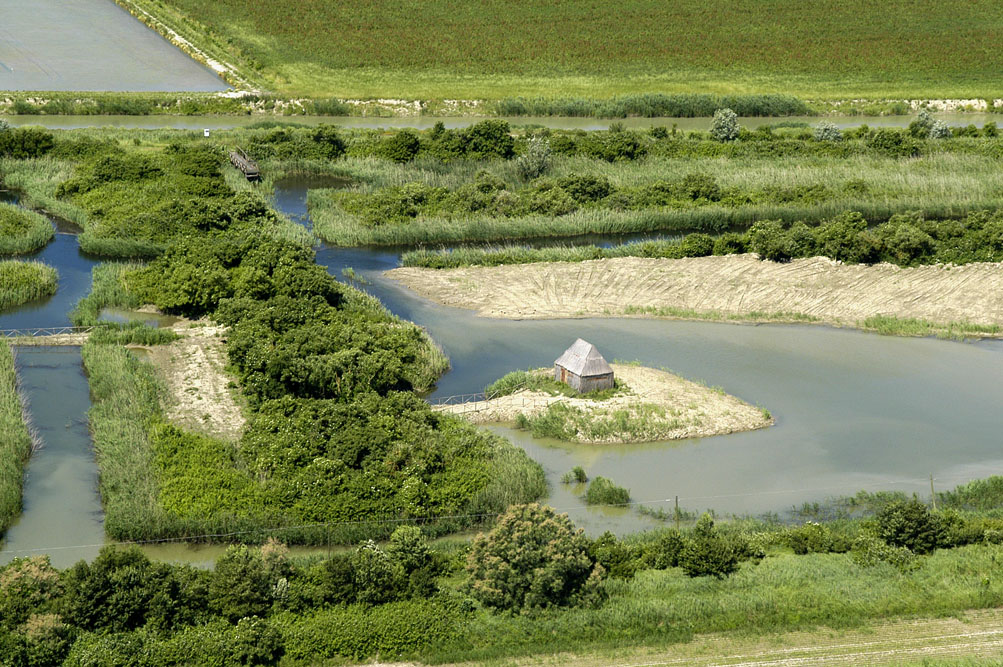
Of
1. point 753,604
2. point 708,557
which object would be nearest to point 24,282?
point 708,557

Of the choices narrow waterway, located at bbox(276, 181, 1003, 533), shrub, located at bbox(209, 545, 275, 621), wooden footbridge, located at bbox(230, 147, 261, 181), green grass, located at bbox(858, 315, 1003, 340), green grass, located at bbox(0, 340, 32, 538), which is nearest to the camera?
shrub, located at bbox(209, 545, 275, 621)

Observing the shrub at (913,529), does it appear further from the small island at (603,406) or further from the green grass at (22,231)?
the green grass at (22,231)

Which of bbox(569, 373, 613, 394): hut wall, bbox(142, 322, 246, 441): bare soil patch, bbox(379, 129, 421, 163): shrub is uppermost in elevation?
bbox(379, 129, 421, 163): shrub

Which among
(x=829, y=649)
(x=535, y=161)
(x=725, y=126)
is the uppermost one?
(x=725, y=126)

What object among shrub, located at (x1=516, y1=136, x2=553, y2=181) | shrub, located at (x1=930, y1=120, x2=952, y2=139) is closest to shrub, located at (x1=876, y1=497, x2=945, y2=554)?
shrub, located at (x1=516, y1=136, x2=553, y2=181)

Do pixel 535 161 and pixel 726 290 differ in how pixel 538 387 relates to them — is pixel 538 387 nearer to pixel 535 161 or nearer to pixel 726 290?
pixel 726 290

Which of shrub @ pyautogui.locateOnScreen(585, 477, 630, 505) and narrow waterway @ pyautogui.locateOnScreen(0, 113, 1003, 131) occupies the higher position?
narrow waterway @ pyautogui.locateOnScreen(0, 113, 1003, 131)

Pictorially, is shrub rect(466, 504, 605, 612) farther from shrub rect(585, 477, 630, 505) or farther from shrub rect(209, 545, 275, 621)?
shrub rect(585, 477, 630, 505)
